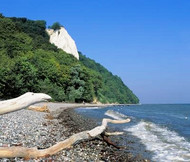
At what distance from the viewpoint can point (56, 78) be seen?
78750 millimetres

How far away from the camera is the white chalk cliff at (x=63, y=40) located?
438ft

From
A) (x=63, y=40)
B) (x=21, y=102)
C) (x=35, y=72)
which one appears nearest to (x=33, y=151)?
(x=21, y=102)

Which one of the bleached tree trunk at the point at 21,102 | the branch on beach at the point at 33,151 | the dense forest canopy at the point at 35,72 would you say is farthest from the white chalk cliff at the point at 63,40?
the bleached tree trunk at the point at 21,102

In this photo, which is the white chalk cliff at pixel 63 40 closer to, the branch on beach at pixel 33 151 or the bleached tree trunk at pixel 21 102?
the branch on beach at pixel 33 151

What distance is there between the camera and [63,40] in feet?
442

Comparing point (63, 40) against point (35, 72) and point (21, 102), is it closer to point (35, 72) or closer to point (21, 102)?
point (35, 72)

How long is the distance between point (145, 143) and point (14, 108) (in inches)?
387

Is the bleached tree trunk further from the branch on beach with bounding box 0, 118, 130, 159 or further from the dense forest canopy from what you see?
the dense forest canopy

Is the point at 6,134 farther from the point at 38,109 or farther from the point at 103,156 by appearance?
the point at 38,109

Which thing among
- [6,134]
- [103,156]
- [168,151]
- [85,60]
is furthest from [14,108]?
[85,60]

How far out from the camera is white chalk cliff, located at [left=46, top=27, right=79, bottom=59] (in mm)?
133625

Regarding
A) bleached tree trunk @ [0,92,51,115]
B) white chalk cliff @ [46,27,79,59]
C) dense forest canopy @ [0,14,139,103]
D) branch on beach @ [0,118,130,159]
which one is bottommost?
branch on beach @ [0,118,130,159]

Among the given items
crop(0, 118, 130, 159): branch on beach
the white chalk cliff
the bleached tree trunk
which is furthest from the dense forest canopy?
the bleached tree trunk

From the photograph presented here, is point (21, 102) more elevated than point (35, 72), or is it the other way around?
point (35, 72)
